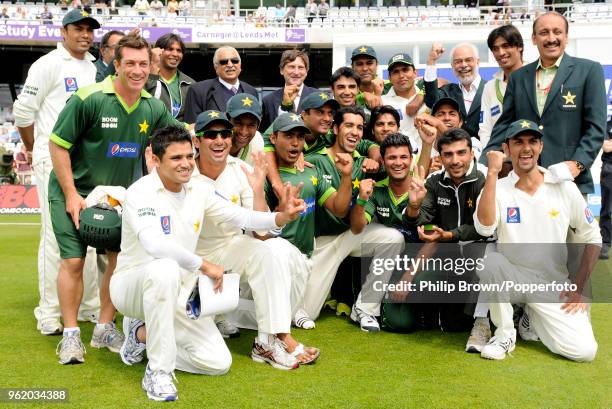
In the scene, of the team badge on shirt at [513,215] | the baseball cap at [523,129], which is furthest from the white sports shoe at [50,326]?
the baseball cap at [523,129]

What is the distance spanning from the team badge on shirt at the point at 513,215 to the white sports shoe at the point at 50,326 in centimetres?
363

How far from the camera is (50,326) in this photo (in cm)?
493

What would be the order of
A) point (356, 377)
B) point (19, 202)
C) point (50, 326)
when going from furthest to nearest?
point (19, 202)
point (50, 326)
point (356, 377)

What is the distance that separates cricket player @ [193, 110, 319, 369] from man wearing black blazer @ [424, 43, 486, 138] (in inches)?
83.7

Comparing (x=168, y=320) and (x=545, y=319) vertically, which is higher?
A: (x=168, y=320)

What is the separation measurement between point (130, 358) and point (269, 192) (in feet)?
5.63

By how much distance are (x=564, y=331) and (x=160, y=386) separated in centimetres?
279

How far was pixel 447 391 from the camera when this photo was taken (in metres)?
3.66

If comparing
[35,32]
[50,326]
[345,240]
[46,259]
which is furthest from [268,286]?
[35,32]

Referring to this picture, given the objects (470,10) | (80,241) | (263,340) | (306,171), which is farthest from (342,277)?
(470,10)

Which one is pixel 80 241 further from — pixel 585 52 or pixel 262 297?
pixel 585 52

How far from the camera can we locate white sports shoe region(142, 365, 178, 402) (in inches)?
137

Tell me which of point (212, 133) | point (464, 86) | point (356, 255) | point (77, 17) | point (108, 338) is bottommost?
point (108, 338)

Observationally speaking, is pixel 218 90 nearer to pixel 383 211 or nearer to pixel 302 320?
pixel 383 211
